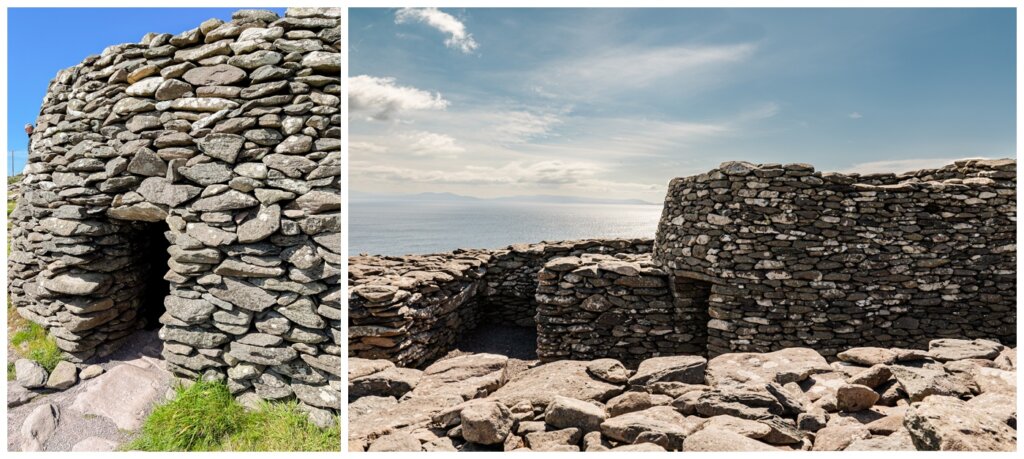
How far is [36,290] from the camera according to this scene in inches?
218

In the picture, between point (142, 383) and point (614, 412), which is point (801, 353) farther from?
point (142, 383)

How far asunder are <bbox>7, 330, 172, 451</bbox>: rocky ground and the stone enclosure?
2595 millimetres

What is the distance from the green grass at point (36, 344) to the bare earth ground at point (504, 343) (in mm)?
5030

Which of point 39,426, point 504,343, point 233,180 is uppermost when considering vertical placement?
point 233,180

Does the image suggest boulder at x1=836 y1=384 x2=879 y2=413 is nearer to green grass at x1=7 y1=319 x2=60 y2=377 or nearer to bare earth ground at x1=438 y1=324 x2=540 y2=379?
bare earth ground at x1=438 y1=324 x2=540 y2=379

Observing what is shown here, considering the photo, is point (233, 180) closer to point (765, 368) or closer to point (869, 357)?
point (765, 368)

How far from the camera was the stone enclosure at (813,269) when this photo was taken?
21.5 feet

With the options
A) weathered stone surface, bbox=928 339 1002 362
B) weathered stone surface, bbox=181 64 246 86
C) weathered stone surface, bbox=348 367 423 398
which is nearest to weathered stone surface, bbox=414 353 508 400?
weathered stone surface, bbox=348 367 423 398

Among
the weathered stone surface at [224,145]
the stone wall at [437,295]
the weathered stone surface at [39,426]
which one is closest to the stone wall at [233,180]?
the weathered stone surface at [224,145]

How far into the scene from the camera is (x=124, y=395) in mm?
4992

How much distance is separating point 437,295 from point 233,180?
15.6 ft

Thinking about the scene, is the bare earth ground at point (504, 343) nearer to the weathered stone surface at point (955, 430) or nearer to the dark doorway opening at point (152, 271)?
the dark doorway opening at point (152, 271)

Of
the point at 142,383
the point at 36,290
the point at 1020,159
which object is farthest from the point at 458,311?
the point at 1020,159

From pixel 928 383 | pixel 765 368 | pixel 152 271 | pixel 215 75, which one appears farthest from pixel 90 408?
pixel 928 383
